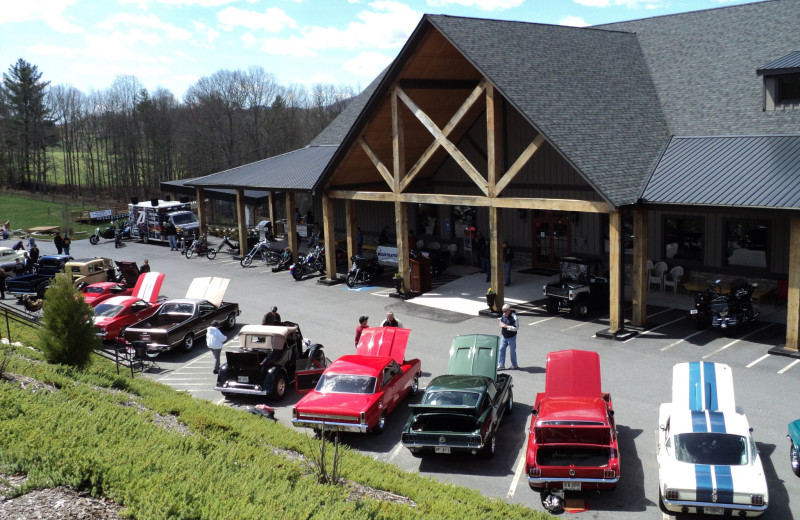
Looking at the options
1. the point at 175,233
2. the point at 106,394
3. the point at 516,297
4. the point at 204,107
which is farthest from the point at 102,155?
the point at 106,394

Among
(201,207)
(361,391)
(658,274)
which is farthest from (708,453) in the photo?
(201,207)

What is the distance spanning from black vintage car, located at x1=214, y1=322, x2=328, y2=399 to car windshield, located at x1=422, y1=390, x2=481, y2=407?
4.43 m

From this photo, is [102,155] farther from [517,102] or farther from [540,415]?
[540,415]

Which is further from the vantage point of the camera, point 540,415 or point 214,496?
point 540,415

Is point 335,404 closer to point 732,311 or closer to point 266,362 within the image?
point 266,362

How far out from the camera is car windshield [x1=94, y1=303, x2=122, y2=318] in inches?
878

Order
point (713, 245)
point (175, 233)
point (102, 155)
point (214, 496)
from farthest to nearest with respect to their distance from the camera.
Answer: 1. point (102, 155)
2. point (175, 233)
3. point (713, 245)
4. point (214, 496)

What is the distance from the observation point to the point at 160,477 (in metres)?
9.16

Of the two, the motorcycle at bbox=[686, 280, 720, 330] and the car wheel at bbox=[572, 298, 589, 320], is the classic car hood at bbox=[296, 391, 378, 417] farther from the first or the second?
the motorcycle at bbox=[686, 280, 720, 330]

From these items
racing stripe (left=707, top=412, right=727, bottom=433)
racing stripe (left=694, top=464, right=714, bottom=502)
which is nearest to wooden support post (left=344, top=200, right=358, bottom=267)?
racing stripe (left=707, top=412, right=727, bottom=433)

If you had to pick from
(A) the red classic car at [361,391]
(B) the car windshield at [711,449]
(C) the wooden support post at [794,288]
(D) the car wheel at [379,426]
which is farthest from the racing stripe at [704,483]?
(C) the wooden support post at [794,288]

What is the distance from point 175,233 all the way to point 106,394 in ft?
92.5

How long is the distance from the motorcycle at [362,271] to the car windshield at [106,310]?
9.45 meters

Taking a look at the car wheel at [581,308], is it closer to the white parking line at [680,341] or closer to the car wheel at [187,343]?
the white parking line at [680,341]
